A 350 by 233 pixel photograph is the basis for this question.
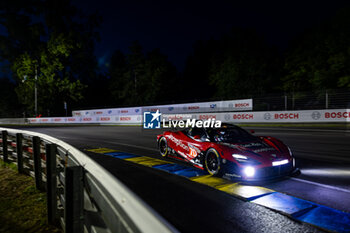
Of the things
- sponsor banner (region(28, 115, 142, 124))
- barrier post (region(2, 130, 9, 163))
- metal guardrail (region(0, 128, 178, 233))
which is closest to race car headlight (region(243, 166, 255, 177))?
metal guardrail (region(0, 128, 178, 233))

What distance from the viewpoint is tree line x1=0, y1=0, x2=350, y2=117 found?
29.0m

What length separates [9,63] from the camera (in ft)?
150

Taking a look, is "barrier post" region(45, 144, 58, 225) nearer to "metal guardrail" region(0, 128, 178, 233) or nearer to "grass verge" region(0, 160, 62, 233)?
"metal guardrail" region(0, 128, 178, 233)

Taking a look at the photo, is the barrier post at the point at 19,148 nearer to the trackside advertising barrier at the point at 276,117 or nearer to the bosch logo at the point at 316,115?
the trackside advertising barrier at the point at 276,117

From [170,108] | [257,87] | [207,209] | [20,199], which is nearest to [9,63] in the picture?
[170,108]

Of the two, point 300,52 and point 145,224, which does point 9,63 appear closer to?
point 300,52

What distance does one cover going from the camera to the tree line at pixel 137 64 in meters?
29.0

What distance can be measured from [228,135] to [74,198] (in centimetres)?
498

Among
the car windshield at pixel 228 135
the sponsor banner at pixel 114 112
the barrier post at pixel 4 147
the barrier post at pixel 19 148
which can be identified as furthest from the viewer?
the sponsor banner at pixel 114 112

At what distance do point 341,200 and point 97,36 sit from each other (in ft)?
174

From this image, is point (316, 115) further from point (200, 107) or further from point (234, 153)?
point (234, 153)

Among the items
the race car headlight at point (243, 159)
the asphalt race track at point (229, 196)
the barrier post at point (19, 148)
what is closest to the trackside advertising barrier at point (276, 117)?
the asphalt race track at point (229, 196)

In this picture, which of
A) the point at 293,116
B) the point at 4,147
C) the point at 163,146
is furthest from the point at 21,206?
the point at 293,116

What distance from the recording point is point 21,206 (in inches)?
206
